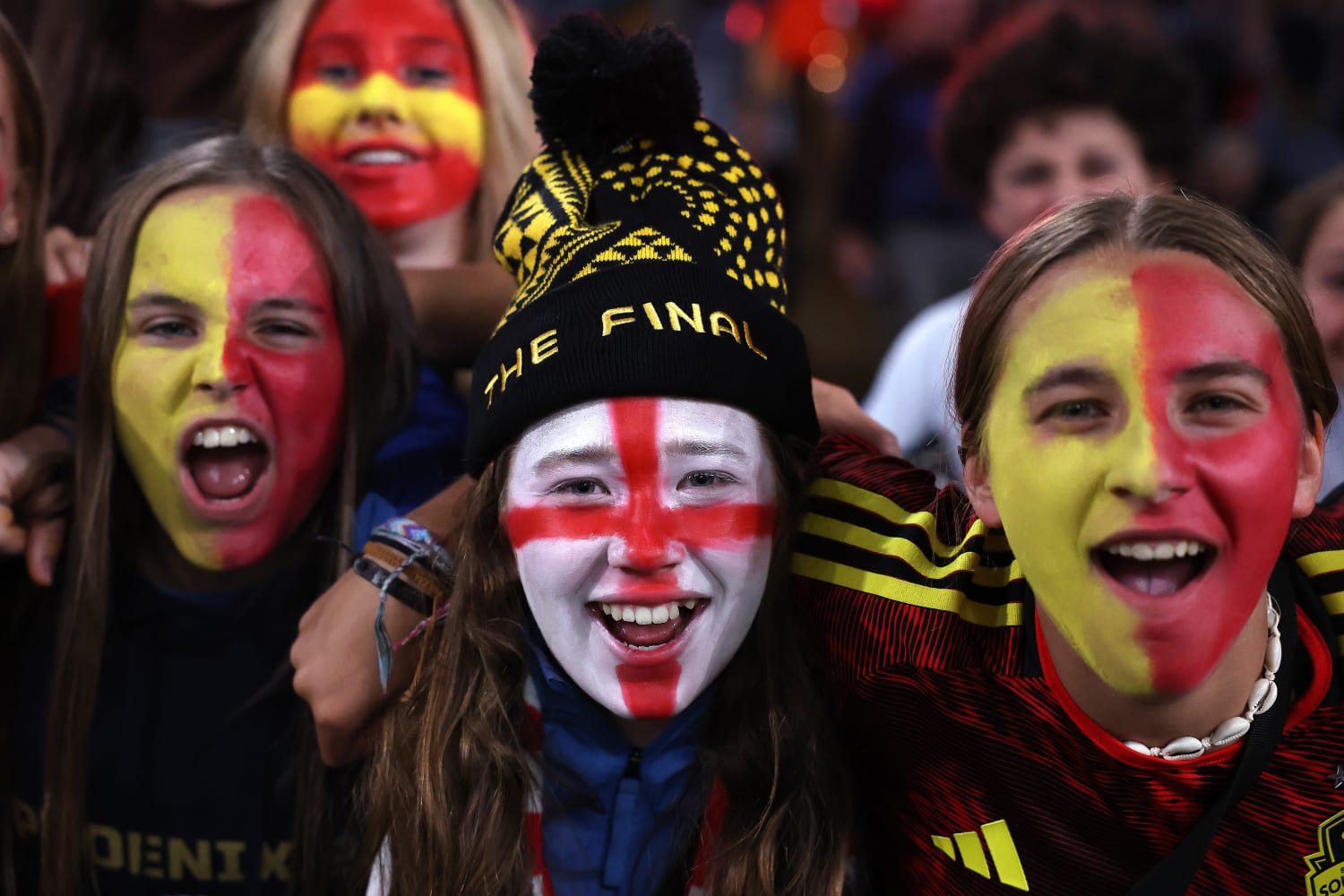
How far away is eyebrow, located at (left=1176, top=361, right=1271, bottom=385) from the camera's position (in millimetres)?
1744

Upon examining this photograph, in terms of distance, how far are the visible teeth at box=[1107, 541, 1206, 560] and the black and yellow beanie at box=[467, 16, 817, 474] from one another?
1.73ft

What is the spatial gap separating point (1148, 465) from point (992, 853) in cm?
62

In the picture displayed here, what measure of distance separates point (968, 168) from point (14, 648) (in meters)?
2.65

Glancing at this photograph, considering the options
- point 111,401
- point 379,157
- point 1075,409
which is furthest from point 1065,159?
point 111,401

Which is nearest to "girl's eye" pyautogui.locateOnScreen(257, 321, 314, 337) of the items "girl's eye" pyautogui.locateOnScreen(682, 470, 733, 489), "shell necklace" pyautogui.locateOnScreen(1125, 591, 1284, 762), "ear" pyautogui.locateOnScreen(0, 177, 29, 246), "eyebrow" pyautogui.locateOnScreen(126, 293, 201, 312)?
"eyebrow" pyautogui.locateOnScreen(126, 293, 201, 312)

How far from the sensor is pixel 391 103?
117 inches

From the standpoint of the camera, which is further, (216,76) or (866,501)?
(216,76)

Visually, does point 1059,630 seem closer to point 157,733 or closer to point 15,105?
point 157,733

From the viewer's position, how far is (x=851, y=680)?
210cm

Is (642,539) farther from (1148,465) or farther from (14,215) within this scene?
(14,215)

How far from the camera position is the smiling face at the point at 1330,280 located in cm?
282

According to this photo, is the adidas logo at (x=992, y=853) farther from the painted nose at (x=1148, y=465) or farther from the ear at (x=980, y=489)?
the painted nose at (x=1148, y=465)

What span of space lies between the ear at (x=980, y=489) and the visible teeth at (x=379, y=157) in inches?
60.7

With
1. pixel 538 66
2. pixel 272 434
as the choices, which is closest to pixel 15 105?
pixel 272 434
